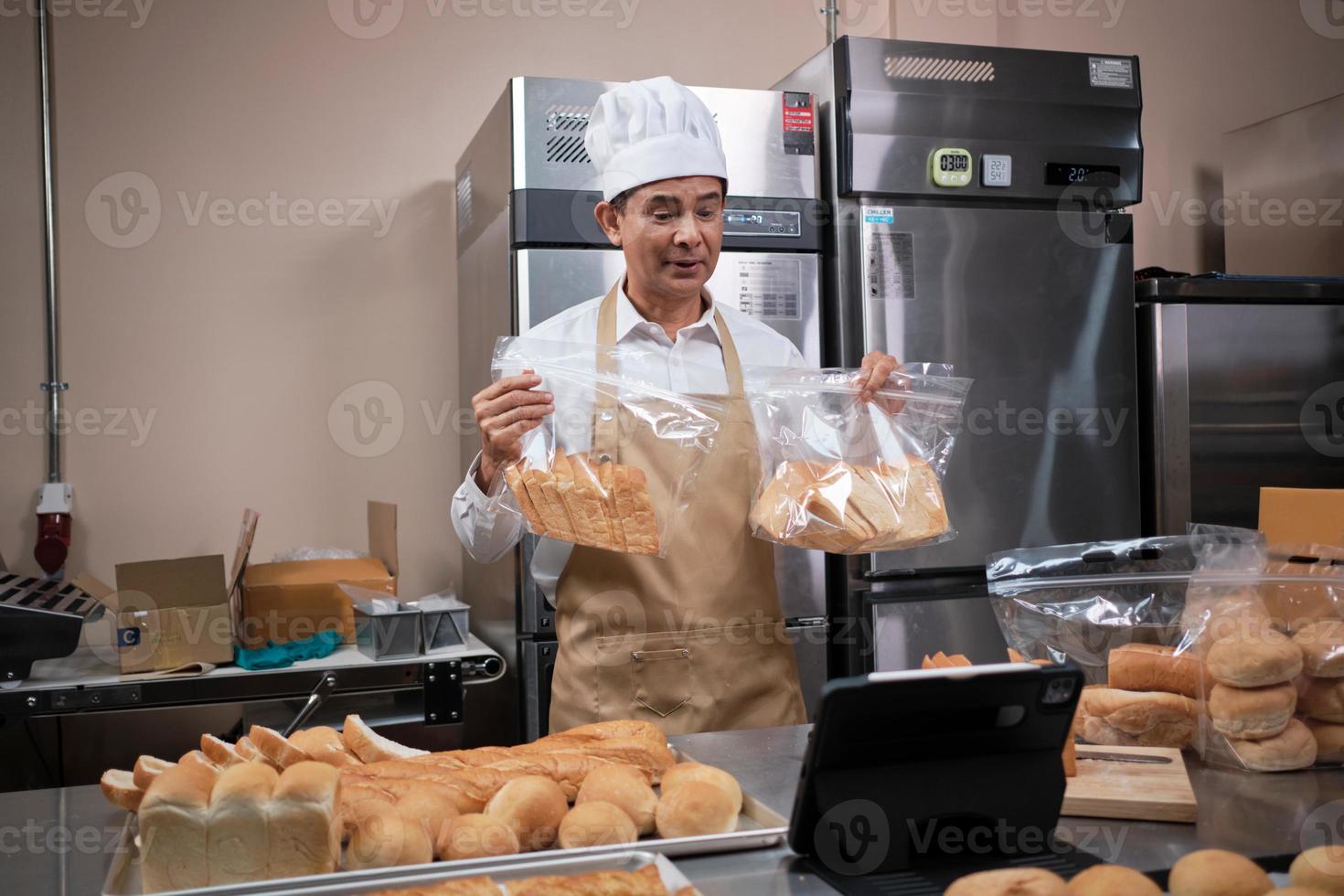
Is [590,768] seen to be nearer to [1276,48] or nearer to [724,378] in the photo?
[724,378]

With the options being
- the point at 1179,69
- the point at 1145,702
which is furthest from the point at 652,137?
the point at 1179,69

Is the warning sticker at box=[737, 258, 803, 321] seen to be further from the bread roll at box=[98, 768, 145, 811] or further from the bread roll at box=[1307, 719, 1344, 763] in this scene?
the bread roll at box=[98, 768, 145, 811]

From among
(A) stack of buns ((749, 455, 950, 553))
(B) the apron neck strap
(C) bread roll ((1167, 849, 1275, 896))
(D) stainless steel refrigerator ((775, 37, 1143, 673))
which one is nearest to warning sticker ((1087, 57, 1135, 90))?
(D) stainless steel refrigerator ((775, 37, 1143, 673))

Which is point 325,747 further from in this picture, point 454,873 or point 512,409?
point 512,409

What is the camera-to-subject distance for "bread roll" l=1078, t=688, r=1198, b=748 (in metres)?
1.31

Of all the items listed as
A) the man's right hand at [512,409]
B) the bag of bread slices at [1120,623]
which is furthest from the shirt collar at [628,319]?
the bag of bread slices at [1120,623]

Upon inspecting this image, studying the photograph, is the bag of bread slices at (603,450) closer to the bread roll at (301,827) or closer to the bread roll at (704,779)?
the bread roll at (704,779)

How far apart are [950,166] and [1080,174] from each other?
379mm

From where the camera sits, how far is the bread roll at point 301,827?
962mm

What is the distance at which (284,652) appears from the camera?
2379 mm

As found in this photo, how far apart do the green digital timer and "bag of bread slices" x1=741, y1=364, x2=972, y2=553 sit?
101cm

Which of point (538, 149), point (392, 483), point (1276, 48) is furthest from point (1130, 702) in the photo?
point (1276, 48)

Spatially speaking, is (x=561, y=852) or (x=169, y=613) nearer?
(x=561, y=852)

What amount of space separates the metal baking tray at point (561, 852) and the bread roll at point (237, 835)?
0.04 m
